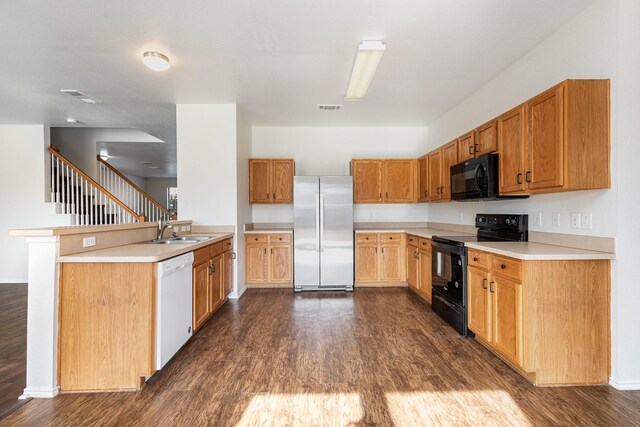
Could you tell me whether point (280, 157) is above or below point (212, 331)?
above

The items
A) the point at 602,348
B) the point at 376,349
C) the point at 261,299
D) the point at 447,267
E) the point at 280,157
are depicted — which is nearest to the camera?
the point at 602,348

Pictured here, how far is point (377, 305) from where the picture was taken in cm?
411

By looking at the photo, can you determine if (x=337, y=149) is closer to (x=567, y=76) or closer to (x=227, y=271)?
(x=227, y=271)

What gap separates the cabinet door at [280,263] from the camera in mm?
4953

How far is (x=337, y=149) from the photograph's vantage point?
563 cm

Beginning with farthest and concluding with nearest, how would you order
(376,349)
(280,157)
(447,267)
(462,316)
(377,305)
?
(280,157) < (377,305) < (447,267) < (462,316) < (376,349)

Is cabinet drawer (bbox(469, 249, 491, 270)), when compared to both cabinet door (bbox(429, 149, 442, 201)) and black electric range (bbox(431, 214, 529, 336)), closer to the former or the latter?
black electric range (bbox(431, 214, 529, 336))

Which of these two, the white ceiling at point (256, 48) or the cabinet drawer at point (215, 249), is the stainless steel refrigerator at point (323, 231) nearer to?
the white ceiling at point (256, 48)

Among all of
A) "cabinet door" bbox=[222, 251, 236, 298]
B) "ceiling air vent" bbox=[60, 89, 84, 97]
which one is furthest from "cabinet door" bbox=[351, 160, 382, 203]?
"ceiling air vent" bbox=[60, 89, 84, 97]

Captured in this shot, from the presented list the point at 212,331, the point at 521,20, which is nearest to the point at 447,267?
the point at 521,20

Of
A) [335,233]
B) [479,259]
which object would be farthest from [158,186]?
[479,259]

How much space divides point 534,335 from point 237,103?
4210mm

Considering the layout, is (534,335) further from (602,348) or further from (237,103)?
(237,103)

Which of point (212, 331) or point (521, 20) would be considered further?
point (212, 331)
